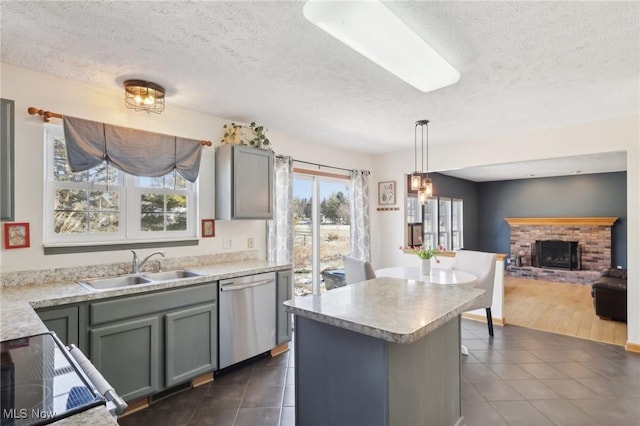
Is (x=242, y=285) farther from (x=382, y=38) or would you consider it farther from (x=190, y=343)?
(x=382, y=38)

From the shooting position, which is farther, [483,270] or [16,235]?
[483,270]

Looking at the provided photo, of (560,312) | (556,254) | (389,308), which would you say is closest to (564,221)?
(556,254)

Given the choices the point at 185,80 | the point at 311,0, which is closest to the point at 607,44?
the point at 311,0

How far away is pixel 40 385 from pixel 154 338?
4.94 feet

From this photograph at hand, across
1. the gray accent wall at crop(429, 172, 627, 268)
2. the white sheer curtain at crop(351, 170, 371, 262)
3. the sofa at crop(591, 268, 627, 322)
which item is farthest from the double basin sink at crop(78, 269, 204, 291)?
the gray accent wall at crop(429, 172, 627, 268)

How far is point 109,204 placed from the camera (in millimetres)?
2738

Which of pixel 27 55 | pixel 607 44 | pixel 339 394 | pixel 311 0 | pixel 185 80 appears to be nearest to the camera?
pixel 311 0

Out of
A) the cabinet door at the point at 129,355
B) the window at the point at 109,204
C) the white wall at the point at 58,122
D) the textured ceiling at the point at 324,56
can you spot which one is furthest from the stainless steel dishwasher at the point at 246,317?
the textured ceiling at the point at 324,56

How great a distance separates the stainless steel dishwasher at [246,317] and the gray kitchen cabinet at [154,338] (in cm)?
9

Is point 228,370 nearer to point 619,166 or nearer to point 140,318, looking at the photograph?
point 140,318

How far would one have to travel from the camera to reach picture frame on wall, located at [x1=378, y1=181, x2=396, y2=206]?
206 inches

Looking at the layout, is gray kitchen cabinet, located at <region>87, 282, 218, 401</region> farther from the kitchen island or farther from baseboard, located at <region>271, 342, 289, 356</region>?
the kitchen island

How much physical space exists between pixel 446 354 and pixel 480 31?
70.9 inches

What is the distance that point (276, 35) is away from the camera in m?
1.90
